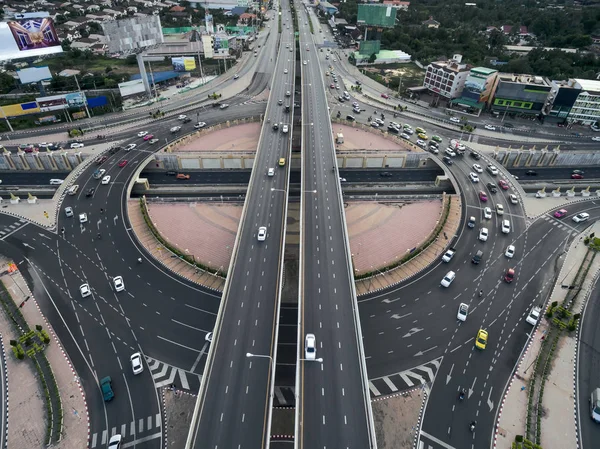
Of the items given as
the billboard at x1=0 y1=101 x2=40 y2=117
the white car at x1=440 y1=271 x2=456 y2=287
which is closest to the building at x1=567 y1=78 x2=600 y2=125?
the white car at x1=440 y1=271 x2=456 y2=287

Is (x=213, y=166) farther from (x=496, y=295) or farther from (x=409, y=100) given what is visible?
(x=409, y=100)

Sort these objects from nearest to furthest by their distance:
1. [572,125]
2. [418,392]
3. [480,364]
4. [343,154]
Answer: [418,392], [480,364], [343,154], [572,125]

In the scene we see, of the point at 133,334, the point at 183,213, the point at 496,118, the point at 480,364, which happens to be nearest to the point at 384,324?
the point at 480,364

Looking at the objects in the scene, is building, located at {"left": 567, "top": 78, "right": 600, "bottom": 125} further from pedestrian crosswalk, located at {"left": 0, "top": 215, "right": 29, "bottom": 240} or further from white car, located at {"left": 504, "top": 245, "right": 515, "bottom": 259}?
pedestrian crosswalk, located at {"left": 0, "top": 215, "right": 29, "bottom": 240}

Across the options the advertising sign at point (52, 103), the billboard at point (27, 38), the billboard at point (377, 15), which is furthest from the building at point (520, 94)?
the billboard at point (27, 38)

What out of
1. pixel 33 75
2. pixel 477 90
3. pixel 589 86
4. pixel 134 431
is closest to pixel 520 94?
pixel 477 90

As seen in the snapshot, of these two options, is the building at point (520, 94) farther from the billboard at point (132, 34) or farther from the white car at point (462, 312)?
the billboard at point (132, 34)
